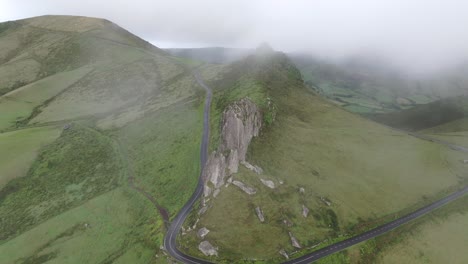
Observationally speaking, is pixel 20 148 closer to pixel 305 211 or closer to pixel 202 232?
pixel 202 232

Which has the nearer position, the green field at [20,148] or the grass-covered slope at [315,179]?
the grass-covered slope at [315,179]

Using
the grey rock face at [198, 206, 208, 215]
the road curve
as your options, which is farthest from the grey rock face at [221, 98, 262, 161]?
the grey rock face at [198, 206, 208, 215]

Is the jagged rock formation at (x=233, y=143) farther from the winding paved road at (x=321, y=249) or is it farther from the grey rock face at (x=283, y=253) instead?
the grey rock face at (x=283, y=253)

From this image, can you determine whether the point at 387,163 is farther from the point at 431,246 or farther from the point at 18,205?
the point at 18,205

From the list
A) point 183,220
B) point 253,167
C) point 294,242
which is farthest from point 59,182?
point 294,242

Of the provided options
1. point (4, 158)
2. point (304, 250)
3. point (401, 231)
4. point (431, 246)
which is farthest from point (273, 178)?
point (4, 158)

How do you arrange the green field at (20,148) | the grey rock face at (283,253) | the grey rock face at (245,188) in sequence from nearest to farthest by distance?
the grey rock face at (283,253) → the grey rock face at (245,188) → the green field at (20,148)

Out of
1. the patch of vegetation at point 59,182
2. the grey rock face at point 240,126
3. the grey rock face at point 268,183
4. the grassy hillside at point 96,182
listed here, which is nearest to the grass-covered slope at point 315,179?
the grey rock face at point 268,183
